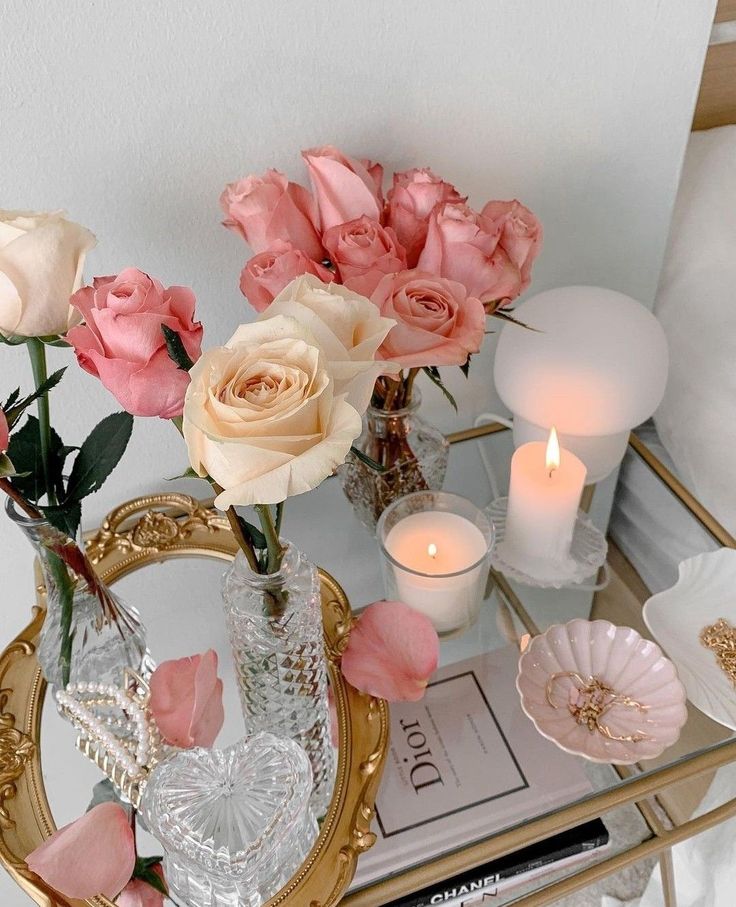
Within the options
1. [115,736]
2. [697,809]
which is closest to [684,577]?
[697,809]

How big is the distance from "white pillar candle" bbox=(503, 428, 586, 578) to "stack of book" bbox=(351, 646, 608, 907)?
85mm

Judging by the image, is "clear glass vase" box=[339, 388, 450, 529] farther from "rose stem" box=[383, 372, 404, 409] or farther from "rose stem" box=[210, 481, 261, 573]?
"rose stem" box=[210, 481, 261, 573]

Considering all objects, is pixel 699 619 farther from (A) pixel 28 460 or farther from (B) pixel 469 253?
(A) pixel 28 460

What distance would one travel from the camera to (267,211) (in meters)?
0.49

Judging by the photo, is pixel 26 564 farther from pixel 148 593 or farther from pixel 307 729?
pixel 307 729

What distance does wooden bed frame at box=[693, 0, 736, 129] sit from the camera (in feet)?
2.43

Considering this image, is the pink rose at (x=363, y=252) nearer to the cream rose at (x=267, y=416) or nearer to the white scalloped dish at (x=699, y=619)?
the cream rose at (x=267, y=416)

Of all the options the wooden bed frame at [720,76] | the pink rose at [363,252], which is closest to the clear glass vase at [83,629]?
the pink rose at [363,252]

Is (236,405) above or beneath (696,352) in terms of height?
above

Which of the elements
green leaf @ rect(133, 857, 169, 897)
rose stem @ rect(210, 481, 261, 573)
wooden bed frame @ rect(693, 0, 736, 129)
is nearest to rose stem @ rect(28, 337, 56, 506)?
rose stem @ rect(210, 481, 261, 573)

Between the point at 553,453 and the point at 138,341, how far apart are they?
0.34 m

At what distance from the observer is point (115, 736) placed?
0.53 metres

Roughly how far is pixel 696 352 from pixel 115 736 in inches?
22.2

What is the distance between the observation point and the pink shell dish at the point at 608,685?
1.75 feet
